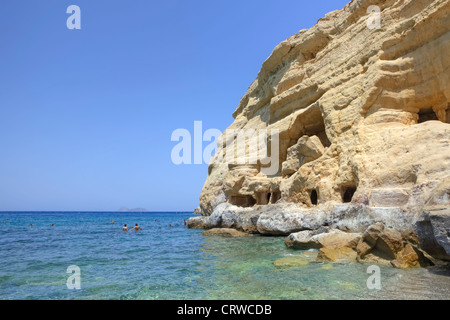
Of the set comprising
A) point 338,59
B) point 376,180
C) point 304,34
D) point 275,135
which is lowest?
point 376,180

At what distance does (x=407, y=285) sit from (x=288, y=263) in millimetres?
3941

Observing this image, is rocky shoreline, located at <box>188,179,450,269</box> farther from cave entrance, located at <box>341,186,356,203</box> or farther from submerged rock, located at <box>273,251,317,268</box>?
cave entrance, located at <box>341,186,356,203</box>

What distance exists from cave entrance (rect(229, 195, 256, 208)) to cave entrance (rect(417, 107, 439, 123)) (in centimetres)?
1451

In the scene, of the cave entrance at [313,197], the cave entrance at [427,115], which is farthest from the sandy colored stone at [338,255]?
the cave entrance at [427,115]

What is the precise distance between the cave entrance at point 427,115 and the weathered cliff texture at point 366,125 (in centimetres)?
5

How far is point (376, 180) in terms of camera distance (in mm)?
13523

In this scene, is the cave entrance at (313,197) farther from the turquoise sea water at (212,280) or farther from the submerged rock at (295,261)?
the submerged rock at (295,261)

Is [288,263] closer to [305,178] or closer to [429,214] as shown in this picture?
[429,214]
